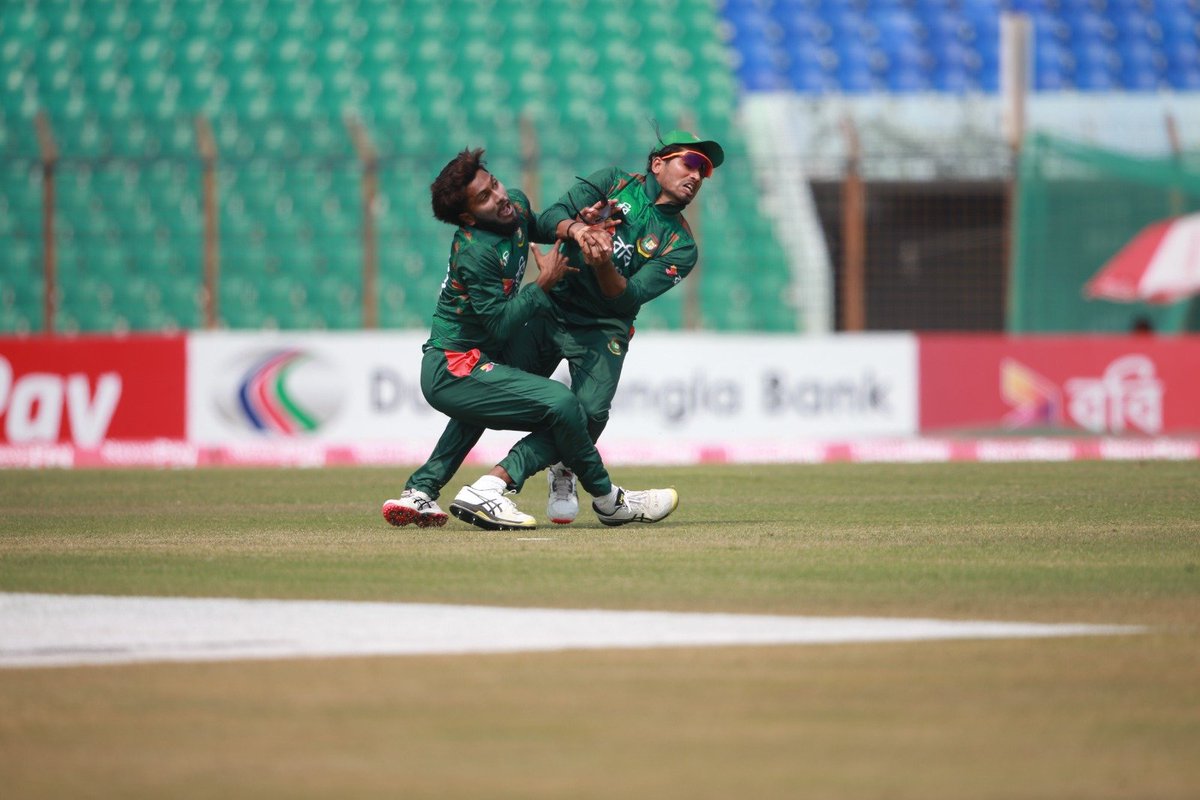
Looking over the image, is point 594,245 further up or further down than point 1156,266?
further down

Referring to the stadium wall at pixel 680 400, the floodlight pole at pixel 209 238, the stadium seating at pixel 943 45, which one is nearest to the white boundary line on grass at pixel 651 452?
the stadium wall at pixel 680 400

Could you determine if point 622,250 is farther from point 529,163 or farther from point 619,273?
point 529,163

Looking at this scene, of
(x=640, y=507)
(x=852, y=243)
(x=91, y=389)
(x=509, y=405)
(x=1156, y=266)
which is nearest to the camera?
(x=509, y=405)

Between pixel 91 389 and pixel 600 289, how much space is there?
9.43 m

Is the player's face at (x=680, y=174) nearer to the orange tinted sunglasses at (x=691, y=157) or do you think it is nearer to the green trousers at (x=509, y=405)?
the orange tinted sunglasses at (x=691, y=157)

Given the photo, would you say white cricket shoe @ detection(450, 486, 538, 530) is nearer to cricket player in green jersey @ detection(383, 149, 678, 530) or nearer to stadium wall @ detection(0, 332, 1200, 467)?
cricket player in green jersey @ detection(383, 149, 678, 530)

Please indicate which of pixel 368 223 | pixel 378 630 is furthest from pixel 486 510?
pixel 368 223

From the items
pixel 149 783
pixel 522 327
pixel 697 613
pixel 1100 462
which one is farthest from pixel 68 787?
Answer: pixel 1100 462

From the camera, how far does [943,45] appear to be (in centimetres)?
2639

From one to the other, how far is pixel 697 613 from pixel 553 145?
1590 cm

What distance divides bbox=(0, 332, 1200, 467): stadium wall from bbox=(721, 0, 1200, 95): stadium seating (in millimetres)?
8640

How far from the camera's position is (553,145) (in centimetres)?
2127

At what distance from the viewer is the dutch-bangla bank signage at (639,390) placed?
55.5 feet

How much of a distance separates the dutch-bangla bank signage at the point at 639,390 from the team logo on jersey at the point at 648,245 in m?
7.97
